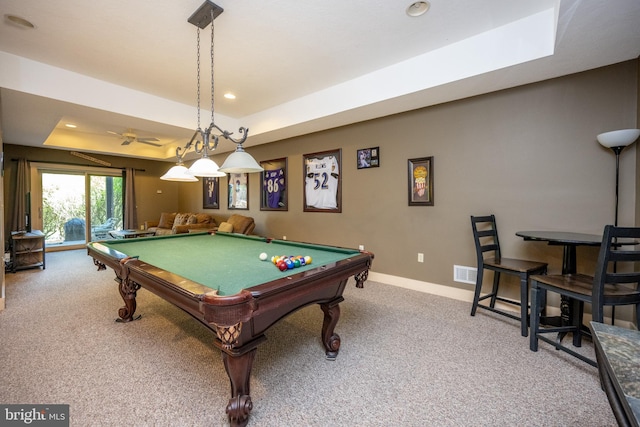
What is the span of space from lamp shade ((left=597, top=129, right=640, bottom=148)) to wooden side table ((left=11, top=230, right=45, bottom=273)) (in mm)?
7626

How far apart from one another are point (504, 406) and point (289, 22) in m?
3.20

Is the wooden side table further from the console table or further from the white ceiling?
the console table

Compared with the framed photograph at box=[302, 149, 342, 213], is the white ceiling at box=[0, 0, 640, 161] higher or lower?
higher

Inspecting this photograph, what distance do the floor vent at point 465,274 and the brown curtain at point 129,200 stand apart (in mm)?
8005

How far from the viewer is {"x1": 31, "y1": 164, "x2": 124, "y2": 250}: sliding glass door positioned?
629cm

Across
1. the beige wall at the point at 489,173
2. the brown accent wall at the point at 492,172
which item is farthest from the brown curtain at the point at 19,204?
the brown accent wall at the point at 492,172

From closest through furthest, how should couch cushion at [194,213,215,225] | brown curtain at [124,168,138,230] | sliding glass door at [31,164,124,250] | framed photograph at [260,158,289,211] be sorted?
framed photograph at [260,158,289,211] < sliding glass door at [31,164,124,250] < couch cushion at [194,213,215,225] < brown curtain at [124,168,138,230]

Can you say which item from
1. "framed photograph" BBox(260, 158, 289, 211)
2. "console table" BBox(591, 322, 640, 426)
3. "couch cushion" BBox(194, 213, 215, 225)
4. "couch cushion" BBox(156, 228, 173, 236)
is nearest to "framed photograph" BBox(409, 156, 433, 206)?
"framed photograph" BBox(260, 158, 289, 211)

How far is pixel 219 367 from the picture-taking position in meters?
1.94

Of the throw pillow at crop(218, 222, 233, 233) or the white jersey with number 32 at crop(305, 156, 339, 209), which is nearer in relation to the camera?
the white jersey with number 32 at crop(305, 156, 339, 209)

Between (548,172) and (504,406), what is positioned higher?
(548,172)

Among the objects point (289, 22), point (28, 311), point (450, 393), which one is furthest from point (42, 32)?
point (450, 393)

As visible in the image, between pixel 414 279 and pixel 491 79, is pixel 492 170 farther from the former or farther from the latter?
pixel 414 279

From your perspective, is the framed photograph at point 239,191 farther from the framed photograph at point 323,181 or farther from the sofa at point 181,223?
the framed photograph at point 323,181
